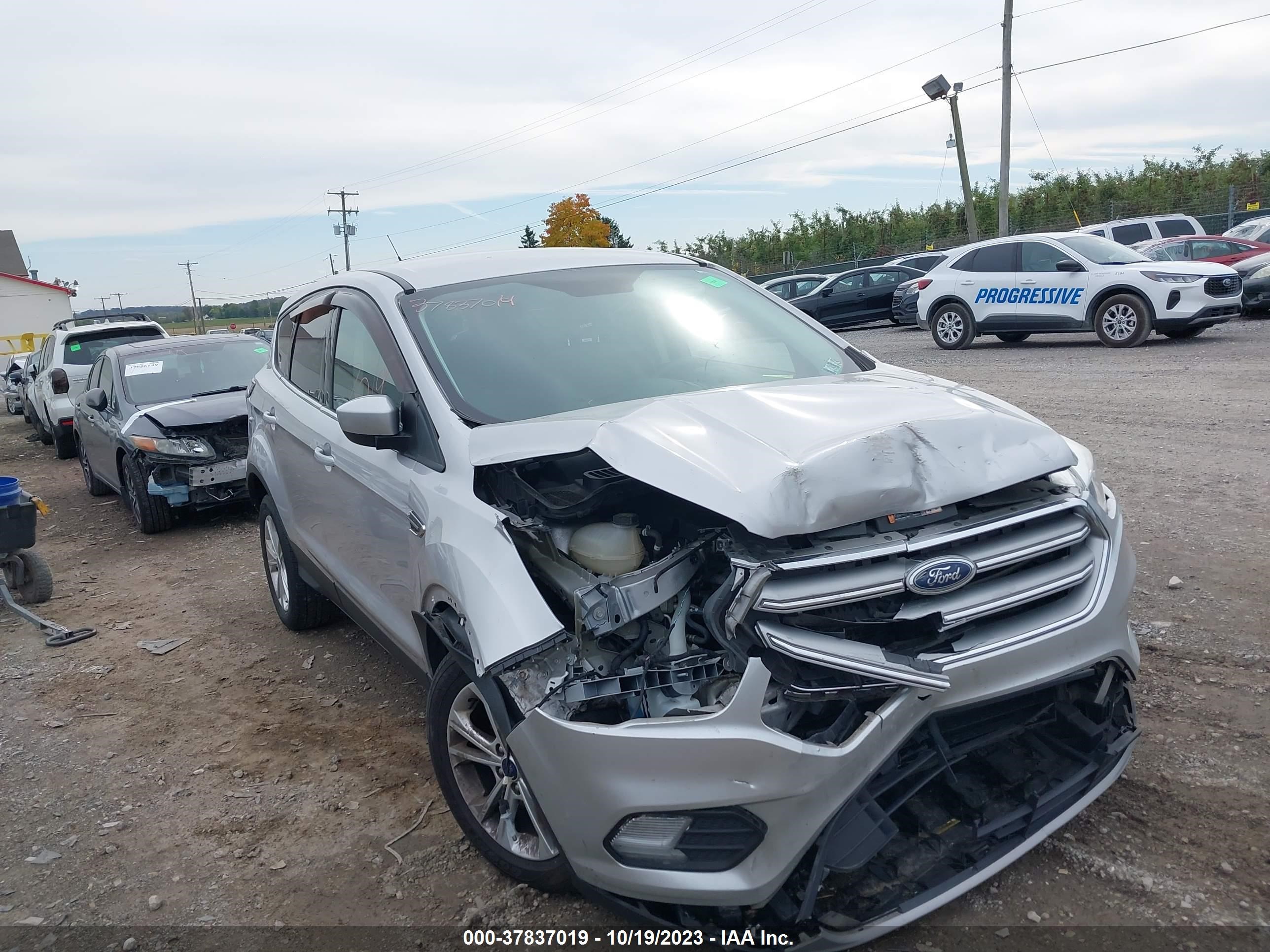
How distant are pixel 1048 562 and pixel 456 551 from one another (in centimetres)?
165

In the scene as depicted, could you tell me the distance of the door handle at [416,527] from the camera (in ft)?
10.3

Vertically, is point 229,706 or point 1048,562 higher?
point 1048,562

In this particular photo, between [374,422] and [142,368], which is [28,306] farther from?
[374,422]

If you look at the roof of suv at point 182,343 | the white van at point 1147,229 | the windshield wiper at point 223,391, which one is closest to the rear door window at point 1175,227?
the white van at point 1147,229

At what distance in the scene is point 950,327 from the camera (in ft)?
Answer: 50.8

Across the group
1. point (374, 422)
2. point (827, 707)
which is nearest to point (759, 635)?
point (827, 707)

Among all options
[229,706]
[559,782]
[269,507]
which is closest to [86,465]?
[269,507]

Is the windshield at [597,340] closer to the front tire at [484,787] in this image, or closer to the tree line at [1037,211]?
the front tire at [484,787]

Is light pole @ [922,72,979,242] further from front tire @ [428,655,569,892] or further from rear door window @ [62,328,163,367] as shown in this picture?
front tire @ [428,655,569,892]

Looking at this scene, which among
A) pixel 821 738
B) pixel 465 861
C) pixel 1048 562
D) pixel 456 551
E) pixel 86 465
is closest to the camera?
pixel 821 738

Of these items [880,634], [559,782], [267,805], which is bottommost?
[267,805]

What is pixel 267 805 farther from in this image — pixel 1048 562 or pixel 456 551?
pixel 1048 562

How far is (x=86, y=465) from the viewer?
10.5 m

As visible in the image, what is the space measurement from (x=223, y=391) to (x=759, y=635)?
7825 mm
